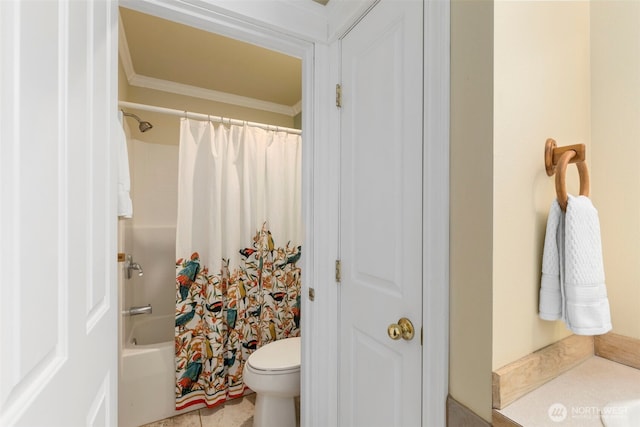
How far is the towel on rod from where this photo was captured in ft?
2.31

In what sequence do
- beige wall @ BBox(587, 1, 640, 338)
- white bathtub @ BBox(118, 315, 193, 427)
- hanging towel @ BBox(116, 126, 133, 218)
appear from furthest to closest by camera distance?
white bathtub @ BBox(118, 315, 193, 427) < hanging towel @ BBox(116, 126, 133, 218) < beige wall @ BBox(587, 1, 640, 338)

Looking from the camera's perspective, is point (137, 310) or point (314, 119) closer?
point (314, 119)

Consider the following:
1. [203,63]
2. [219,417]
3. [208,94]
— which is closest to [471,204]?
[219,417]

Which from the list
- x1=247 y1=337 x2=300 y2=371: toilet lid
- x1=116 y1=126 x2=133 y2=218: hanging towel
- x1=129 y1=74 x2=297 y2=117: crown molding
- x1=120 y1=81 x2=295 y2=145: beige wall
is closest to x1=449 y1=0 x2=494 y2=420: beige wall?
x1=116 y1=126 x2=133 y2=218: hanging towel

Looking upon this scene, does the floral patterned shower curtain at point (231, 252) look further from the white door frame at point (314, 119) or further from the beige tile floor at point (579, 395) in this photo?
the beige tile floor at point (579, 395)

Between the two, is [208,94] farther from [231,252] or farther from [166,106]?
[231,252]

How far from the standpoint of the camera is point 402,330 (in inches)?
35.2

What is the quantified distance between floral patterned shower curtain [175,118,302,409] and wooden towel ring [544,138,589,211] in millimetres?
1804

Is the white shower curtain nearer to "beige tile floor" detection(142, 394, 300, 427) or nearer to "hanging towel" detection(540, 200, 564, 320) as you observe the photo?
"beige tile floor" detection(142, 394, 300, 427)

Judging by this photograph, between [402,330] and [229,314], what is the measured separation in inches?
62.2

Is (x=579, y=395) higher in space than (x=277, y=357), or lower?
higher

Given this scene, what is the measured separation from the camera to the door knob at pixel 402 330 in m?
0.88

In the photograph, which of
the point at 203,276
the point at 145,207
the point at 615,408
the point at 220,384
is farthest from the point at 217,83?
the point at 615,408

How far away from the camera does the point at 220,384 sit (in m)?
2.05
